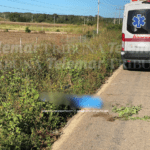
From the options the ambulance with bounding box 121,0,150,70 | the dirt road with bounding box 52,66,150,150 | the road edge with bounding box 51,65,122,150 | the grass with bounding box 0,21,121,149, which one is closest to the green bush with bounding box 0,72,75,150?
the grass with bounding box 0,21,121,149

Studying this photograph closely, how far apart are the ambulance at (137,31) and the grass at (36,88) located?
1400mm

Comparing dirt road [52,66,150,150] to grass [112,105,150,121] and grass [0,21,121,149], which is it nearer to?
grass [112,105,150,121]

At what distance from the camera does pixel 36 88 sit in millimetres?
7770

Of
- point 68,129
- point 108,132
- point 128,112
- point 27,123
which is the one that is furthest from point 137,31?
point 27,123

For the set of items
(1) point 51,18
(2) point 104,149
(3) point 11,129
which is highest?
(1) point 51,18

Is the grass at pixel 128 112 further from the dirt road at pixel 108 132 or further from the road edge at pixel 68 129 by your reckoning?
the road edge at pixel 68 129

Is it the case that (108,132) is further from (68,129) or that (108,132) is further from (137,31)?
(137,31)

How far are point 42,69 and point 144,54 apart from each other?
14.9 feet

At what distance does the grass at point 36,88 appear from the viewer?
436cm

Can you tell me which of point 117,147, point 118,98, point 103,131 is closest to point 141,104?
point 118,98

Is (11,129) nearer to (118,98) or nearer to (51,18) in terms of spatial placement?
(118,98)

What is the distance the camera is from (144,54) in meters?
10.2

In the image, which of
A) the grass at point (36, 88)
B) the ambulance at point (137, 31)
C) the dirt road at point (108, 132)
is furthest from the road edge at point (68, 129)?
the ambulance at point (137, 31)

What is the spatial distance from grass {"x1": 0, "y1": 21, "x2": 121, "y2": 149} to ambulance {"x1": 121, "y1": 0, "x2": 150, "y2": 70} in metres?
1.40
